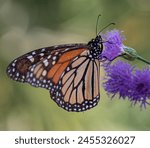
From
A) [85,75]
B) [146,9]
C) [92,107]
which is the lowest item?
[92,107]

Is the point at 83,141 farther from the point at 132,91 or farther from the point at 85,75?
the point at 132,91

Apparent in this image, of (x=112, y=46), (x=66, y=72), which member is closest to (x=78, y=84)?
(x=66, y=72)

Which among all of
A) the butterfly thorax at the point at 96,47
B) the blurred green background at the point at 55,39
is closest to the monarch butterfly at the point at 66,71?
the butterfly thorax at the point at 96,47

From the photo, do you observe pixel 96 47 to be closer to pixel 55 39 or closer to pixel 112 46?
pixel 112 46

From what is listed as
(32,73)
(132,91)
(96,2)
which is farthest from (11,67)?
(96,2)

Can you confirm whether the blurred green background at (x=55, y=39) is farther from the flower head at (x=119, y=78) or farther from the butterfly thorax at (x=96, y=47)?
the flower head at (x=119, y=78)
